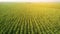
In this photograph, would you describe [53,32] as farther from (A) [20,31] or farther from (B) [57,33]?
(A) [20,31]

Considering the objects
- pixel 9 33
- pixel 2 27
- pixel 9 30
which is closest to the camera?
pixel 9 33

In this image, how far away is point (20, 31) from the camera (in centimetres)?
434

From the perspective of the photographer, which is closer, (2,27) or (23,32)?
(23,32)

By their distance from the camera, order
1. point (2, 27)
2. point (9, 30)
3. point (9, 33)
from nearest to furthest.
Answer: point (9, 33) < point (9, 30) < point (2, 27)

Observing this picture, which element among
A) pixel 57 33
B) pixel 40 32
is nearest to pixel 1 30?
pixel 40 32

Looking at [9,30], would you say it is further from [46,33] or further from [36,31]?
[46,33]

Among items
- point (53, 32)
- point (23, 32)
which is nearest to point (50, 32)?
point (53, 32)

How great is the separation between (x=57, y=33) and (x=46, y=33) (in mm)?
469

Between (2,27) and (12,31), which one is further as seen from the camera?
(2,27)

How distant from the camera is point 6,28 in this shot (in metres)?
4.59

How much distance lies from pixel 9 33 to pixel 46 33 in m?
1.49

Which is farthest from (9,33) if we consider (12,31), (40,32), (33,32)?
(40,32)

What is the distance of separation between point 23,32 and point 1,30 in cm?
93

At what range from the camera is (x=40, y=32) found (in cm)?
431
